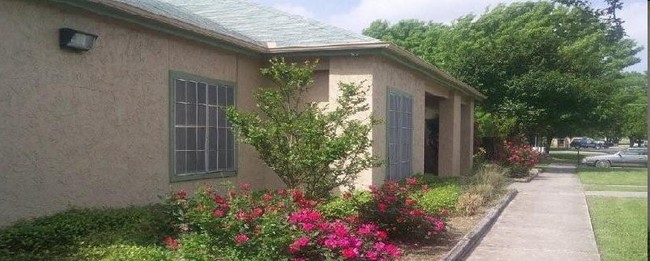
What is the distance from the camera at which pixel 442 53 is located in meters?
37.2

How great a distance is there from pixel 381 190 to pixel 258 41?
449cm

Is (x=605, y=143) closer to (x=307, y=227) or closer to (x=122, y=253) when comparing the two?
(x=307, y=227)

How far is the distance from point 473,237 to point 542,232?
1.81 metres

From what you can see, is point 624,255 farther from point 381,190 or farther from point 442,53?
point 442,53

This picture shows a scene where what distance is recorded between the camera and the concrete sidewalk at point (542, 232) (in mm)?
8445

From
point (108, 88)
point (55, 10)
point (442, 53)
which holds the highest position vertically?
point (442, 53)

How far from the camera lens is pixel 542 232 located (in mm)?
10336

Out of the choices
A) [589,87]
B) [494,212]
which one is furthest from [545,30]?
[494,212]

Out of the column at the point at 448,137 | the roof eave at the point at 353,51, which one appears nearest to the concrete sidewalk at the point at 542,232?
the column at the point at 448,137

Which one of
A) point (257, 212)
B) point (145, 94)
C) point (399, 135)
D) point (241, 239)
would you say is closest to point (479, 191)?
point (399, 135)

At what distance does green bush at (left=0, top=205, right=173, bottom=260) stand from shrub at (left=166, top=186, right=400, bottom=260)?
98cm

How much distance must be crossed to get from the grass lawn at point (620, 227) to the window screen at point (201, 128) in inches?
248

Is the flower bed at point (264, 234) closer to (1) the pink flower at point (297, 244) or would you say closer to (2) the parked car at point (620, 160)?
(1) the pink flower at point (297, 244)

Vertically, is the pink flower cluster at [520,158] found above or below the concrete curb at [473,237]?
above
